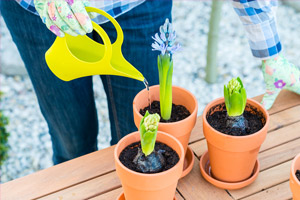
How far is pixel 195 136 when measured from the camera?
1.01 metres

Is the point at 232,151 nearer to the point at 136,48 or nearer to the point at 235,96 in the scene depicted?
the point at 235,96

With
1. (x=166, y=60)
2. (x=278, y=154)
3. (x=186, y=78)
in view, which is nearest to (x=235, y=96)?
(x=166, y=60)

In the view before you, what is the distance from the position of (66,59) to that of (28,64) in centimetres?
40

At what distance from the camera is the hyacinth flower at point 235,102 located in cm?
77

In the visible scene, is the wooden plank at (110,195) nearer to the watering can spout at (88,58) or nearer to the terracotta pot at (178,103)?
the terracotta pot at (178,103)

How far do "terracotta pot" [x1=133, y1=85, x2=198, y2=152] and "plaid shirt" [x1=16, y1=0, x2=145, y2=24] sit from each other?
0.24 metres

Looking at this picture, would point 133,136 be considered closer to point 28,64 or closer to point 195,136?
point 195,136

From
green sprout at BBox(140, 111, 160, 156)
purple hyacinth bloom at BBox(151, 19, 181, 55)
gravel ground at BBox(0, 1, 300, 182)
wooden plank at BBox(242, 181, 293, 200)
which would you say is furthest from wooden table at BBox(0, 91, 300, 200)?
gravel ground at BBox(0, 1, 300, 182)

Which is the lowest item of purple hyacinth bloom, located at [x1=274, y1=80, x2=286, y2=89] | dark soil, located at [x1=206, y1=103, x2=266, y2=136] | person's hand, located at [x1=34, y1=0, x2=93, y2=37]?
purple hyacinth bloom, located at [x1=274, y1=80, x2=286, y2=89]

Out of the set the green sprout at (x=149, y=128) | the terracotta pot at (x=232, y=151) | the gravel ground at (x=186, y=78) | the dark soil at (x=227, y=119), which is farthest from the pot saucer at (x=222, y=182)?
the gravel ground at (x=186, y=78)

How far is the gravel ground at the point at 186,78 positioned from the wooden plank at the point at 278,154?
4.21ft

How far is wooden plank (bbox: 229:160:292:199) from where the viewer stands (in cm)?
86

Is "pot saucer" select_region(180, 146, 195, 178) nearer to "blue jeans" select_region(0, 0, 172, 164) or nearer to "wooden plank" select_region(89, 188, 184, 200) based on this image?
"wooden plank" select_region(89, 188, 184, 200)

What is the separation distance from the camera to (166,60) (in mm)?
763
